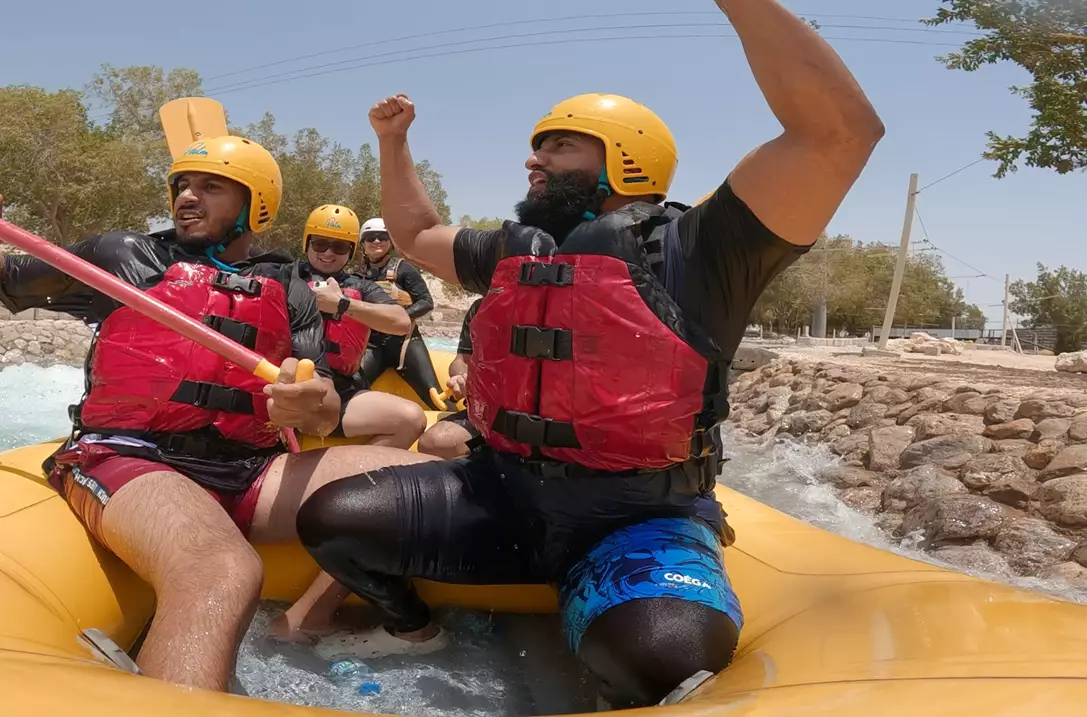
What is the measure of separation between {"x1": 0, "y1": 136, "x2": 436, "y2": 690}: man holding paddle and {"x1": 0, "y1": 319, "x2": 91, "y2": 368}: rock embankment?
11879 millimetres

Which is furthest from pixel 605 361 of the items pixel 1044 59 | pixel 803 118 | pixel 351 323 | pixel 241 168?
pixel 1044 59

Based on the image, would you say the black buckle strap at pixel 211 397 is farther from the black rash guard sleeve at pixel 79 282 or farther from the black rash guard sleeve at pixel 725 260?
the black rash guard sleeve at pixel 725 260

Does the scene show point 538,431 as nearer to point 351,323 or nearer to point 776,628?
point 776,628

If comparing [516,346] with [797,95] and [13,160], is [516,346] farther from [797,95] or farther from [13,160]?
[13,160]

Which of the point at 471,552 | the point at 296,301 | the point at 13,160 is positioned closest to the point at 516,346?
the point at 471,552

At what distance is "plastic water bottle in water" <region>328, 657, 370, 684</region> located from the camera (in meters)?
1.91

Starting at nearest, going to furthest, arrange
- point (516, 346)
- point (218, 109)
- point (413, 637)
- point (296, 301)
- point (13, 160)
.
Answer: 1. point (516, 346)
2. point (413, 637)
3. point (296, 301)
4. point (218, 109)
5. point (13, 160)

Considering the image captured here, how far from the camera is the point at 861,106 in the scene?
1.57 meters

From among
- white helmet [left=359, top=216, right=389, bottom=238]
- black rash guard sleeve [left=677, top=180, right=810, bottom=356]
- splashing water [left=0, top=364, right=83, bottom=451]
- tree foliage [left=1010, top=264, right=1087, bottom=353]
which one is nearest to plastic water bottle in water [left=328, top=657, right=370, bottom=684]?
black rash guard sleeve [left=677, top=180, right=810, bottom=356]

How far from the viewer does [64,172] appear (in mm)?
20594

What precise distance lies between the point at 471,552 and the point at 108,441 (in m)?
1.05

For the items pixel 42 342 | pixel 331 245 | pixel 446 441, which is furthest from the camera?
pixel 42 342

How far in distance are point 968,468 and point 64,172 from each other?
73.9 feet

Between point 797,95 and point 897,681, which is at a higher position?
point 797,95
